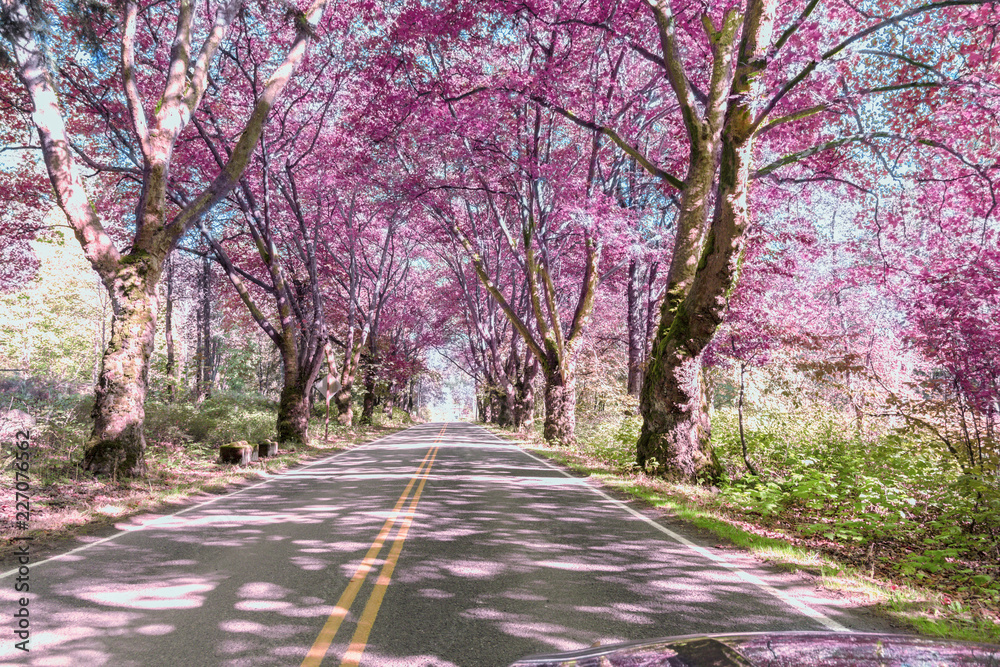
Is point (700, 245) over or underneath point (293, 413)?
over

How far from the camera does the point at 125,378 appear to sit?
36.0 ft

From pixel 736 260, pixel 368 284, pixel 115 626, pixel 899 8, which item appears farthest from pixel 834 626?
pixel 368 284

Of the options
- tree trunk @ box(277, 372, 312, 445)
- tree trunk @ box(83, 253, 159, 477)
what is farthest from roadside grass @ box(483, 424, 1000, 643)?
tree trunk @ box(277, 372, 312, 445)

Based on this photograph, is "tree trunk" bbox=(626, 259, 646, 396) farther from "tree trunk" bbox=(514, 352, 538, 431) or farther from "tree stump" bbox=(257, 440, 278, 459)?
"tree stump" bbox=(257, 440, 278, 459)

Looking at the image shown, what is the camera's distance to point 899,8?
11773 mm

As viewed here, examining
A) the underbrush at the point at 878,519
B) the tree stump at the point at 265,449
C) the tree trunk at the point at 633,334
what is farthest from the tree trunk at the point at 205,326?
the underbrush at the point at 878,519

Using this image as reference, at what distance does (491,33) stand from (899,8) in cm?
921

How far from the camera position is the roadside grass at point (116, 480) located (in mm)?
8180

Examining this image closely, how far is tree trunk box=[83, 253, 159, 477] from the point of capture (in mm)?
10781

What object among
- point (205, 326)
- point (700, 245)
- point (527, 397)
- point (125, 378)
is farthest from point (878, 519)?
point (205, 326)

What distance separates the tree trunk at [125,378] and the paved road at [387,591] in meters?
2.77

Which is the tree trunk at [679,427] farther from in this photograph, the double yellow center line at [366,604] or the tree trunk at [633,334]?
the tree trunk at [633,334]

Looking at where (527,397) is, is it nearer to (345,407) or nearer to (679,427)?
(345,407)

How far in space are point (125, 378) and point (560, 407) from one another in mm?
15074
